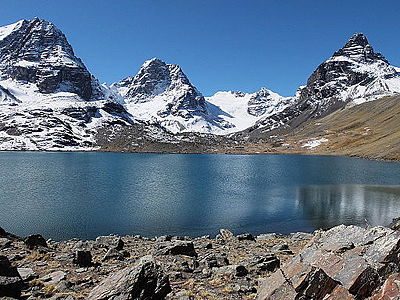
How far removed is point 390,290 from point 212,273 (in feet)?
36.3

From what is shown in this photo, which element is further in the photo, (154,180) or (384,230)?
(154,180)

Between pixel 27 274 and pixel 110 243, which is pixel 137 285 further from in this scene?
pixel 110 243

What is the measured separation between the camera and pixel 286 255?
27.9 metres

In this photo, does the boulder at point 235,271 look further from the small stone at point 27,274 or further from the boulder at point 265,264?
the small stone at point 27,274

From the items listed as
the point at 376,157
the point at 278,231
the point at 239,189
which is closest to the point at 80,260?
the point at 278,231

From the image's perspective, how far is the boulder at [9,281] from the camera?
612 inches

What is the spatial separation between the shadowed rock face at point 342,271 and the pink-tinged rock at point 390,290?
5 centimetres

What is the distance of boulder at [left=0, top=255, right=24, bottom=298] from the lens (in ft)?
51.0

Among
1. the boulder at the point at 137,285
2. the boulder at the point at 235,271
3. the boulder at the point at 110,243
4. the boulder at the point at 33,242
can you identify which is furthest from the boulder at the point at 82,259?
the boulder at the point at 235,271

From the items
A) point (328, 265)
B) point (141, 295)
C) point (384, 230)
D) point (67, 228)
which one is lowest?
point (67, 228)

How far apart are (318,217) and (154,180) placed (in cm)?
5948

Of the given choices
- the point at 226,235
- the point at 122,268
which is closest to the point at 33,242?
the point at 122,268

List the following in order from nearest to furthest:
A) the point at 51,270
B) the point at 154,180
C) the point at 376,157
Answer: the point at 51,270, the point at 154,180, the point at 376,157

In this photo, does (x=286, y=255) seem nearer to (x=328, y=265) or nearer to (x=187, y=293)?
(x=187, y=293)
